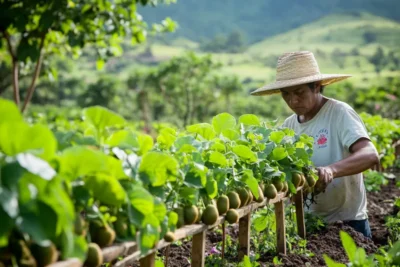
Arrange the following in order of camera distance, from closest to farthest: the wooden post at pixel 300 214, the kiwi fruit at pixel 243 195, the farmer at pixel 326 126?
1. the kiwi fruit at pixel 243 195
2. the wooden post at pixel 300 214
3. the farmer at pixel 326 126

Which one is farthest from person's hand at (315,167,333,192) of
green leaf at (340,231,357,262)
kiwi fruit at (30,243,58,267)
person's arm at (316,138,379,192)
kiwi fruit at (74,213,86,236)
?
kiwi fruit at (30,243,58,267)

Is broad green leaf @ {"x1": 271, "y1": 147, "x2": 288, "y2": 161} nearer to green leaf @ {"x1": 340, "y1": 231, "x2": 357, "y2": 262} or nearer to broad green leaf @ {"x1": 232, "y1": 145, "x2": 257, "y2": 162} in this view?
broad green leaf @ {"x1": 232, "y1": 145, "x2": 257, "y2": 162}

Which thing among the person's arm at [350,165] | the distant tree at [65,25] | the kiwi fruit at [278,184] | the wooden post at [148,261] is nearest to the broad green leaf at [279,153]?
the kiwi fruit at [278,184]

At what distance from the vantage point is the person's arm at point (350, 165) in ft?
13.2

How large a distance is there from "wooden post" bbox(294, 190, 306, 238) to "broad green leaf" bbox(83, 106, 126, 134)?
7.76 feet

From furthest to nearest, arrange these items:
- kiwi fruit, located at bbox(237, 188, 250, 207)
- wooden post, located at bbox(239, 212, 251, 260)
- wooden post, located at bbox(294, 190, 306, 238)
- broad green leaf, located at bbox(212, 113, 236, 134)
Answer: wooden post, located at bbox(294, 190, 306, 238) < wooden post, located at bbox(239, 212, 251, 260) < broad green leaf, located at bbox(212, 113, 236, 134) < kiwi fruit, located at bbox(237, 188, 250, 207)

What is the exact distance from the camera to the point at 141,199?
212 centimetres

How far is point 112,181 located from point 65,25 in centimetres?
496

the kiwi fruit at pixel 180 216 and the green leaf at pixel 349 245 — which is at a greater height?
the kiwi fruit at pixel 180 216

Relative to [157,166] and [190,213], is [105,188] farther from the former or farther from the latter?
[190,213]

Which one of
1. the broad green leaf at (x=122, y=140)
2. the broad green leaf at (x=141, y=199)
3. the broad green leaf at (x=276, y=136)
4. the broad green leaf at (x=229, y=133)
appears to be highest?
the broad green leaf at (x=122, y=140)

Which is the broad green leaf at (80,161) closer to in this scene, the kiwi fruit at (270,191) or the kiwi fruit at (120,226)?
the kiwi fruit at (120,226)

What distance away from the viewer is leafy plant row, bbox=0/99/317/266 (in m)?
1.60

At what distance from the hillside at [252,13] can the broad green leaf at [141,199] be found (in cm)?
13005
